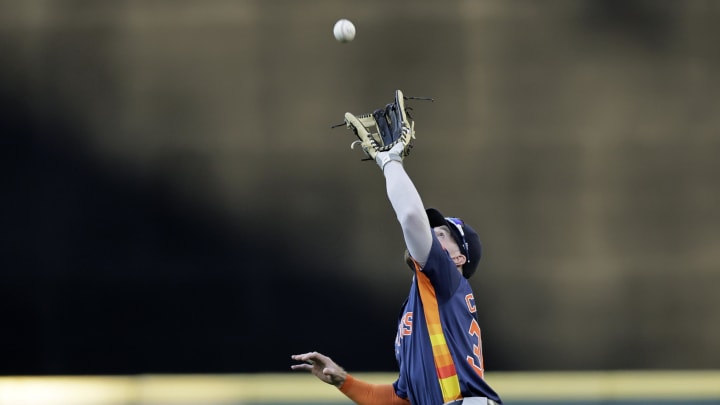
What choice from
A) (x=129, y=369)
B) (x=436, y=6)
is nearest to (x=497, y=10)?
(x=436, y=6)

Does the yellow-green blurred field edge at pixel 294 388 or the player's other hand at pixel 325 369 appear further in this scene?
the yellow-green blurred field edge at pixel 294 388

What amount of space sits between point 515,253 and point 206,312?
237cm

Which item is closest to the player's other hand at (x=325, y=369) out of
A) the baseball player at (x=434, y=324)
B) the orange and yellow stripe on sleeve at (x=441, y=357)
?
the baseball player at (x=434, y=324)

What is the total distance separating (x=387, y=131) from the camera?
3.99 metres

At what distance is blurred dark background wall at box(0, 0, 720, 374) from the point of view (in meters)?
7.27

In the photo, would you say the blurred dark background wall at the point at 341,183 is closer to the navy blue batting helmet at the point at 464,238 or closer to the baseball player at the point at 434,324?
the navy blue batting helmet at the point at 464,238

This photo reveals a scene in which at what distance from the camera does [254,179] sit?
24.1 ft

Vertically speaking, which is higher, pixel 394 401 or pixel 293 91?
pixel 293 91

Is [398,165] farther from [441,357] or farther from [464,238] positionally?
[441,357]

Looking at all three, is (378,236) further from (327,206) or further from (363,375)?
(363,375)

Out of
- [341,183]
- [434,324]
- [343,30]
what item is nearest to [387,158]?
[434,324]

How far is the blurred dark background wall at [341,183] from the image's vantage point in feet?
23.9

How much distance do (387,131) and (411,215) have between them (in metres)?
0.57

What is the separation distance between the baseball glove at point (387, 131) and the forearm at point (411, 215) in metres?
0.19
